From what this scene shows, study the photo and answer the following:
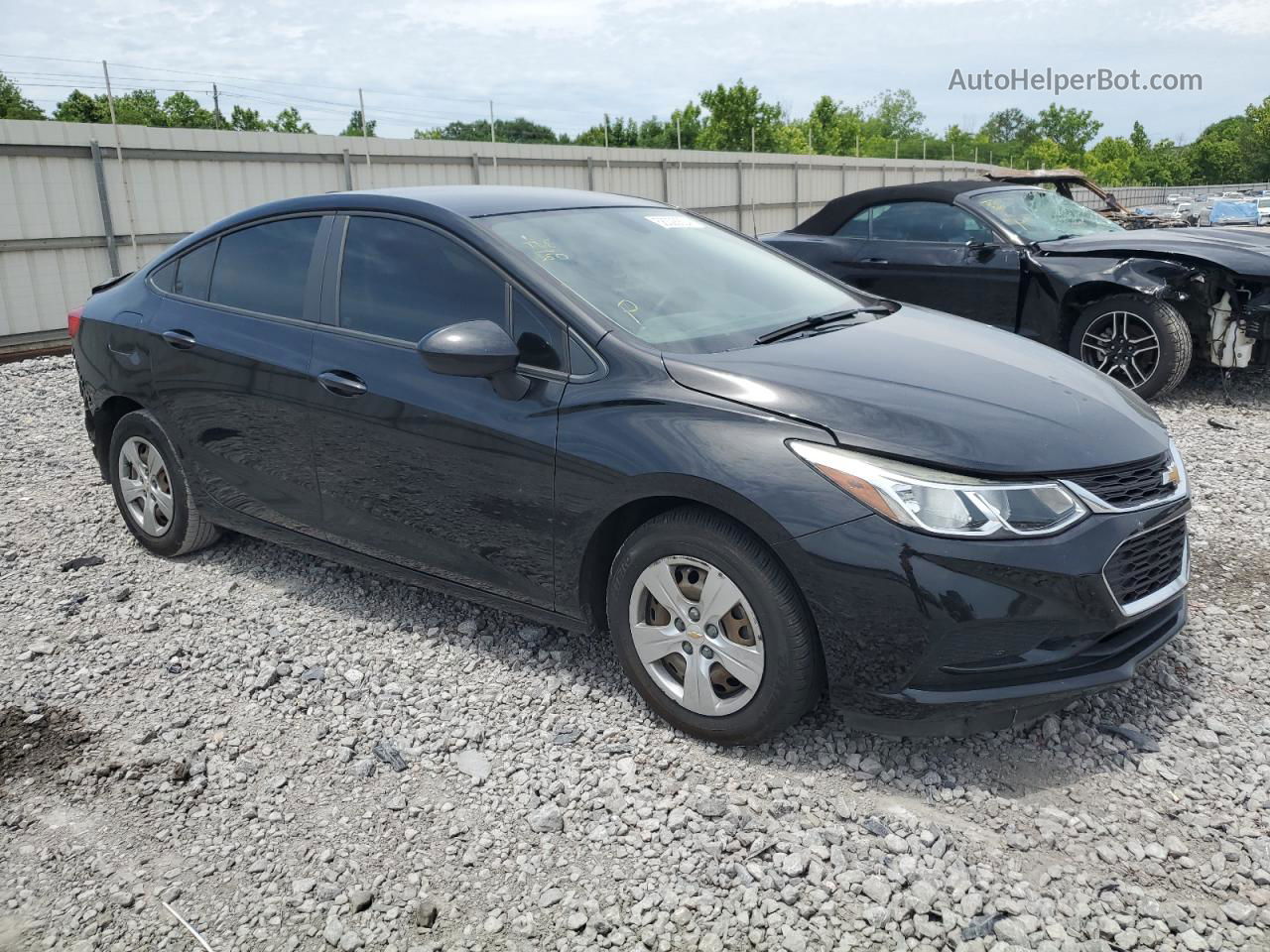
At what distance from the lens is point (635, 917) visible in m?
2.60

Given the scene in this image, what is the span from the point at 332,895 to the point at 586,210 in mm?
2640

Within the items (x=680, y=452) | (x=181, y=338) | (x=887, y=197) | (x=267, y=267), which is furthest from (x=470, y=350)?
(x=887, y=197)

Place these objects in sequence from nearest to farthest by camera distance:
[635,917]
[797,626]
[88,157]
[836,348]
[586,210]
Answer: [635,917] < [797,626] < [836,348] < [586,210] < [88,157]

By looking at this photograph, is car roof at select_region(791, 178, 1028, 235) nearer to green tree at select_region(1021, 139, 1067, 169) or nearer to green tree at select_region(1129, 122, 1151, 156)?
green tree at select_region(1021, 139, 1067, 169)

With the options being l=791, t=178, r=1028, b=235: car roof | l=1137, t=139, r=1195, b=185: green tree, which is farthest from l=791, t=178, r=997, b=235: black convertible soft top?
l=1137, t=139, r=1195, b=185: green tree

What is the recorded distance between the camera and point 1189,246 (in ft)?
24.4

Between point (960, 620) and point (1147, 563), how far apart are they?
2.21ft

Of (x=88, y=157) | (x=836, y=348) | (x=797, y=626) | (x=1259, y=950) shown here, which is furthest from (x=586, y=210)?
(x=88, y=157)

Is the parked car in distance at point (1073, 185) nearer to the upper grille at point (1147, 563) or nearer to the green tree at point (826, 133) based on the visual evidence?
the upper grille at point (1147, 563)

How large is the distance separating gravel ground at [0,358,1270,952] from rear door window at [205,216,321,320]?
1.29 meters

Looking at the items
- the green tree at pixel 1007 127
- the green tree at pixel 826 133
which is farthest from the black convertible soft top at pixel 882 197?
the green tree at pixel 1007 127

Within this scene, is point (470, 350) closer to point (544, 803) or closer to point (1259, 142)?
point (544, 803)

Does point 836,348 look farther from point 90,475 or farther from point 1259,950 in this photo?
point 90,475

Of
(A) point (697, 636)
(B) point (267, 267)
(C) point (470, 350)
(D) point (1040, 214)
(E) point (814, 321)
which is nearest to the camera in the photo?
(A) point (697, 636)
